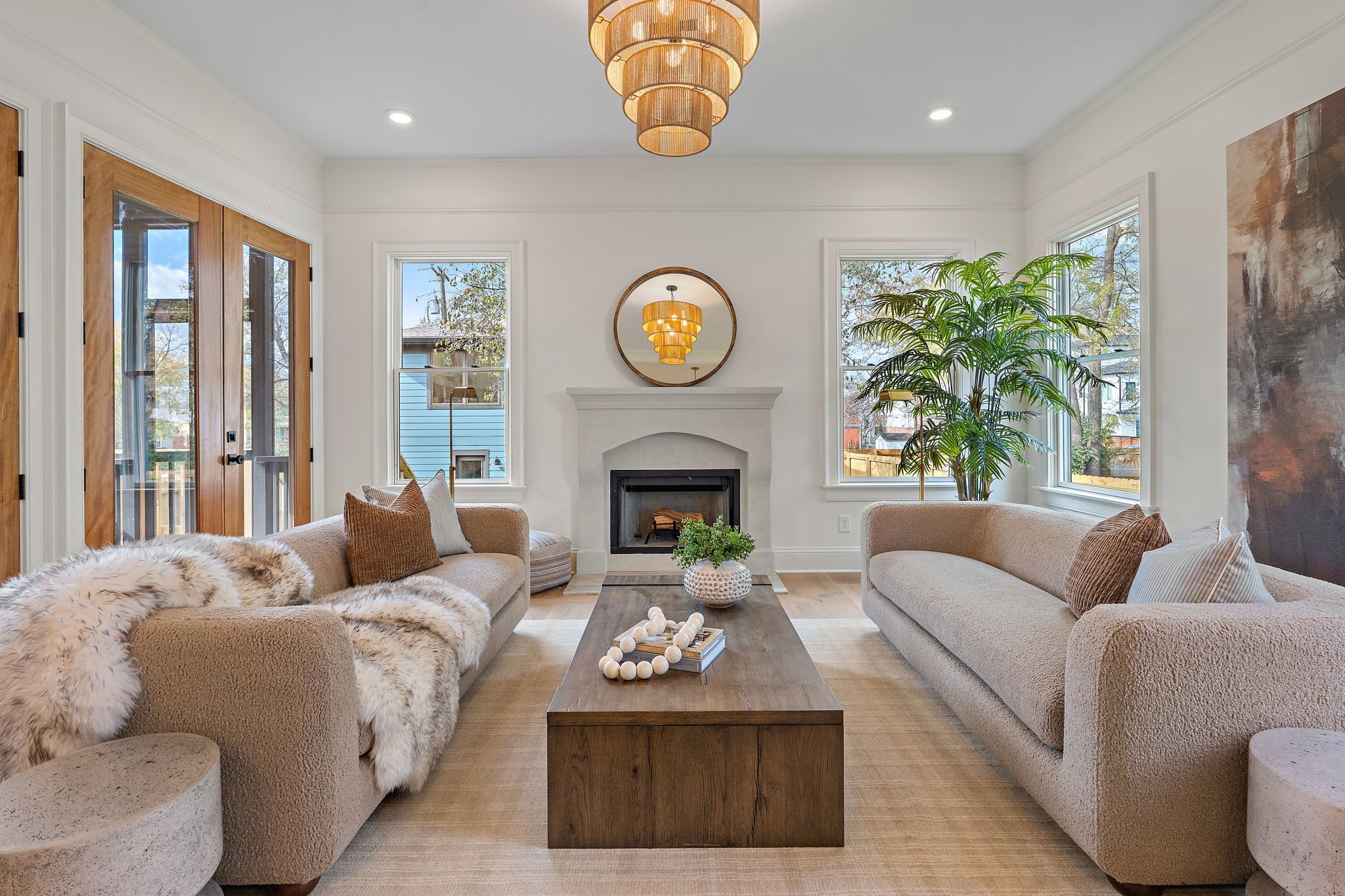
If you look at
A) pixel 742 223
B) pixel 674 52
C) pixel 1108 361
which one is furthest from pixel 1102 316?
pixel 674 52

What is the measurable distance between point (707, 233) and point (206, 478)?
327 cm

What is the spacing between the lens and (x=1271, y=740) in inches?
53.6

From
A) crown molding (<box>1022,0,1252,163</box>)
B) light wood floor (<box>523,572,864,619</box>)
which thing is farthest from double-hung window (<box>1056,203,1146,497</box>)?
light wood floor (<box>523,572,864,619</box>)

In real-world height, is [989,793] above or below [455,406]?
below

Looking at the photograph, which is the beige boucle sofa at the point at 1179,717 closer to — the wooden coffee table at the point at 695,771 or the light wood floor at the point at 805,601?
the wooden coffee table at the point at 695,771

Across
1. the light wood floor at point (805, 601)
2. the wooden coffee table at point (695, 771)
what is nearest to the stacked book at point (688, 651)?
the wooden coffee table at point (695, 771)

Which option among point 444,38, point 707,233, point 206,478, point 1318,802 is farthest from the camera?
point 707,233

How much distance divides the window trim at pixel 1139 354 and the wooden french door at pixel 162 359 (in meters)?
4.60

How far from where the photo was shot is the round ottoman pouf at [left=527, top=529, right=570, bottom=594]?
4176mm

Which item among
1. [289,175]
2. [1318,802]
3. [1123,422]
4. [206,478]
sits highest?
[289,175]

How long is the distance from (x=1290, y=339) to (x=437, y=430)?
4.50 meters

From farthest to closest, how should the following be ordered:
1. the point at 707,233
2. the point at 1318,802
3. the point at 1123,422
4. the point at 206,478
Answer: the point at 707,233
the point at 1123,422
the point at 206,478
the point at 1318,802

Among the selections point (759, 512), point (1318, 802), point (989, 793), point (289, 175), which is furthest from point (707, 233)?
point (1318, 802)

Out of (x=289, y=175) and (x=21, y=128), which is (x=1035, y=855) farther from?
(x=289, y=175)
